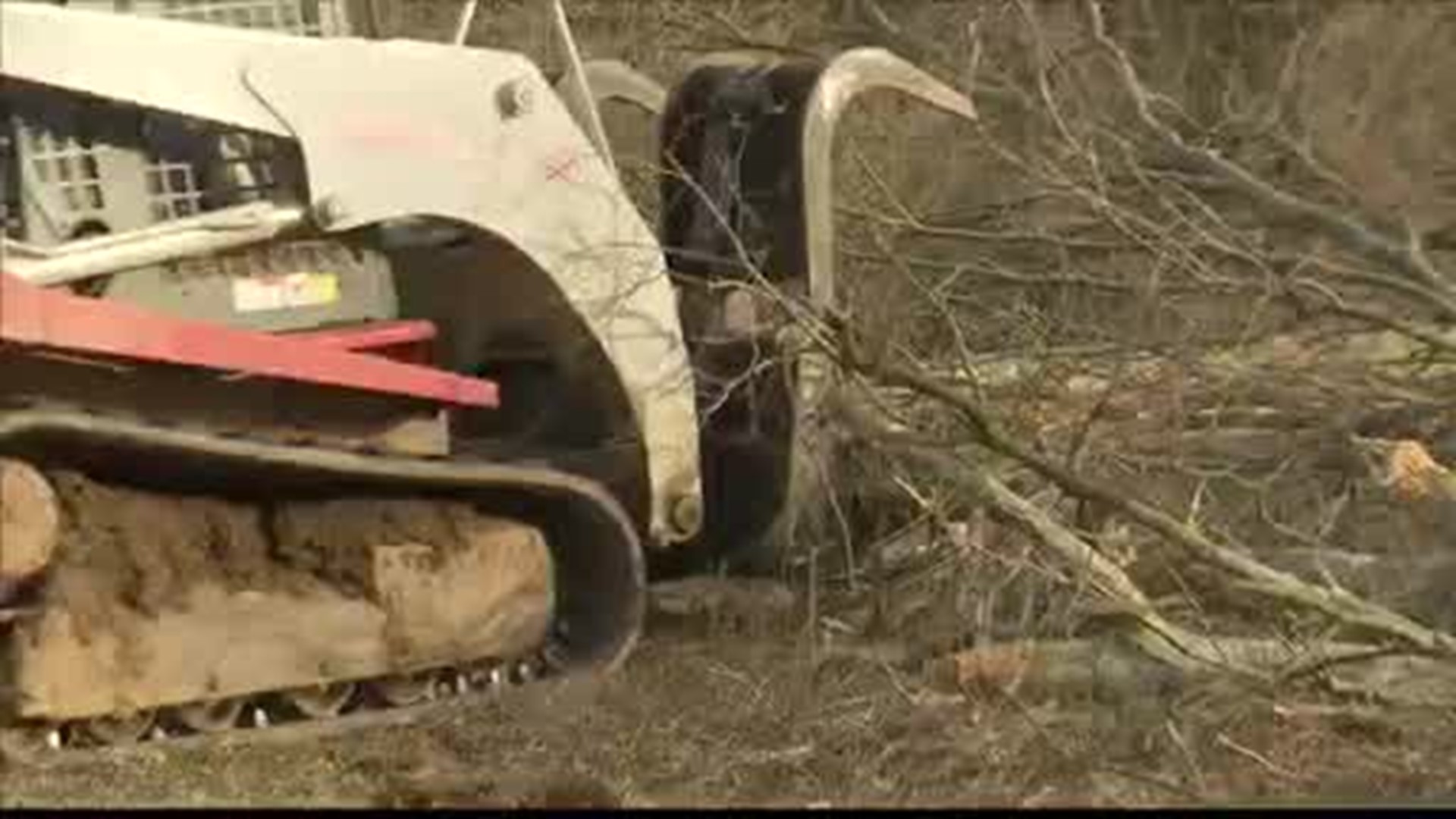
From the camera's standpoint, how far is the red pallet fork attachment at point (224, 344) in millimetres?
5438

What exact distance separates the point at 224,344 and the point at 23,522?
571mm

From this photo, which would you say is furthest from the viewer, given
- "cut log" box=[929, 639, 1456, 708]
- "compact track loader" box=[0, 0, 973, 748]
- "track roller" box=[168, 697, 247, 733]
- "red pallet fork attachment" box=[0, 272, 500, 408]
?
"track roller" box=[168, 697, 247, 733]

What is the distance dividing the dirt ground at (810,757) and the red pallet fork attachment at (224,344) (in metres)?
0.81

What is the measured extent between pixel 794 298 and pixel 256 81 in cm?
173

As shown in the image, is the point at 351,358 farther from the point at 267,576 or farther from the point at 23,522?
the point at 23,522

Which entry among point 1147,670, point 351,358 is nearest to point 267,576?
point 351,358

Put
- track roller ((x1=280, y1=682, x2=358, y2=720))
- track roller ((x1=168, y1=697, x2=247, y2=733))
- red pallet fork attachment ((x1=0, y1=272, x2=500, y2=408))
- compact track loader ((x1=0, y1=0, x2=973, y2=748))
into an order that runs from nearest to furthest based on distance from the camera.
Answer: red pallet fork attachment ((x1=0, y1=272, x2=500, y2=408)), compact track loader ((x1=0, y1=0, x2=973, y2=748)), track roller ((x1=168, y1=697, x2=247, y2=733)), track roller ((x1=280, y1=682, x2=358, y2=720))

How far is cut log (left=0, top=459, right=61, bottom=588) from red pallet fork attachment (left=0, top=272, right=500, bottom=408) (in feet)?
0.94

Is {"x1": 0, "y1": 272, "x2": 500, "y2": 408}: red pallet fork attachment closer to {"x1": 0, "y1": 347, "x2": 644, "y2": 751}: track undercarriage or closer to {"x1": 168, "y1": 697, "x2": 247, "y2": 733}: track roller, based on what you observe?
{"x1": 0, "y1": 347, "x2": 644, "y2": 751}: track undercarriage

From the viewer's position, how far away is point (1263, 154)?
30.4 feet

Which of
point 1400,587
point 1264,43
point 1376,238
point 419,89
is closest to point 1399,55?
point 1264,43

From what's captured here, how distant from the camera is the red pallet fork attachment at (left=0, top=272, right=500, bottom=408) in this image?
17.8 ft

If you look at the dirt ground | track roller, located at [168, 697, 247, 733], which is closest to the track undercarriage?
track roller, located at [168, 697, 247, 733]

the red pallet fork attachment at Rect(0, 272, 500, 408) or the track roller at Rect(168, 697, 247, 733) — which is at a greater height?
the red pallet fork attachment at Rect(0, 272, 500, 408)
